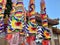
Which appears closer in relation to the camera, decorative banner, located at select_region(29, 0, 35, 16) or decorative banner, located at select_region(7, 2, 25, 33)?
decorative banner, located at select_region(7, 2, 25, 33)

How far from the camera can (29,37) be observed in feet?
9.60

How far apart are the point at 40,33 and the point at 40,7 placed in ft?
1.87

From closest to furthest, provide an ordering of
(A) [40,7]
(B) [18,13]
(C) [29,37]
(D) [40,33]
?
(B) [18,13], (C) [29,37], (D) [40,33], (A) [40,7]

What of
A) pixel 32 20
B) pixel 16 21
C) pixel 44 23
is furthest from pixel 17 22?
pixel 44 23

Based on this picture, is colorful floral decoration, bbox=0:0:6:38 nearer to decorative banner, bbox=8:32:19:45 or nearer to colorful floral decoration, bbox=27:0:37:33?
decorative banner, bbox=8:32:19:45

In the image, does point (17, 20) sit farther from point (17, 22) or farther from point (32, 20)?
point (32, 20)

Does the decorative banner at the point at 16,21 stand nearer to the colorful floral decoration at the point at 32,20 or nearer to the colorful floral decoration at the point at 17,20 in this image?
the colorful floral decoration at the point at 17,20

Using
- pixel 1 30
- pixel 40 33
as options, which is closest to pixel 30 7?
pixel 40 33

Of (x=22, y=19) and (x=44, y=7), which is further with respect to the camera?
(x=44, y=7)

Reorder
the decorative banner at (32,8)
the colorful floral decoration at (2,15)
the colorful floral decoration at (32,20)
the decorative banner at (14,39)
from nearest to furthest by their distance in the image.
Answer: the decorative banner at (14,39)
the colorful floral decoration at (2,15)
the colorful floral decoration at (32,20)
the decorative banner at (32,8)

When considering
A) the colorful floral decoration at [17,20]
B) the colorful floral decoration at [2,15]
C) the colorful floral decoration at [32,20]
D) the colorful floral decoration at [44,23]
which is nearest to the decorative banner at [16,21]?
the colorful floral decoration at [17,20]

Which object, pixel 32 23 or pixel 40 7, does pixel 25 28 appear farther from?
pixel 40 7

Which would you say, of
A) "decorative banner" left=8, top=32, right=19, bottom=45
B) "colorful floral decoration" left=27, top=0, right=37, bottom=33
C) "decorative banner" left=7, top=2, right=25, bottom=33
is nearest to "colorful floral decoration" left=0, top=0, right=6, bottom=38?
"decorative banner" left=7, top=2, right=25, bottom=33

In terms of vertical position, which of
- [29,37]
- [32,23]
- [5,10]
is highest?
[5,10]
